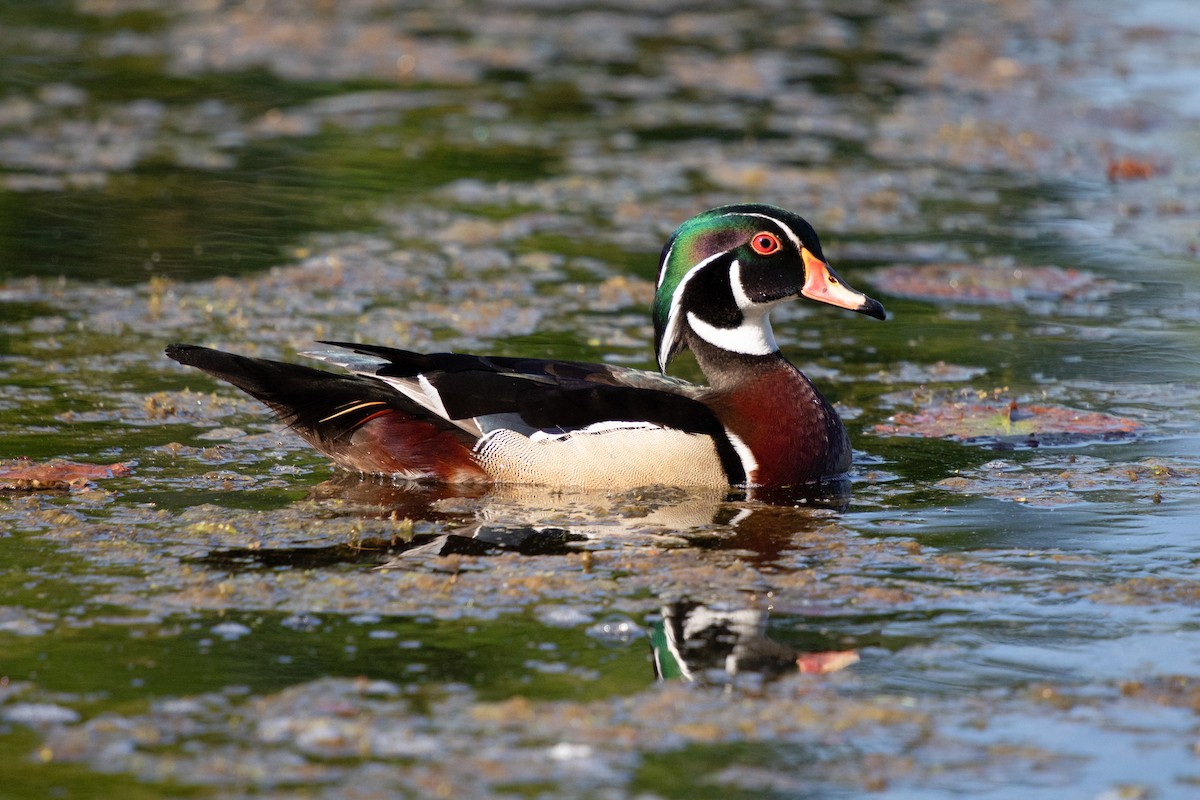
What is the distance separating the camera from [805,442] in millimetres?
7691

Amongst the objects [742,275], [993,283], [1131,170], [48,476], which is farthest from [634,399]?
[1131,170]

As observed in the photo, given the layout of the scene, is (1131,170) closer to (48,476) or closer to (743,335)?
(743,335)

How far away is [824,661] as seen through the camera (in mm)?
5562

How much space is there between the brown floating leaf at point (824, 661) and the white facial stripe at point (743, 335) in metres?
2.60

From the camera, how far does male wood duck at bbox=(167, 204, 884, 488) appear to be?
7.52m

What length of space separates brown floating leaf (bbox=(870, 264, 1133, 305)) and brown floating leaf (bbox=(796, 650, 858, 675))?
17.8ft

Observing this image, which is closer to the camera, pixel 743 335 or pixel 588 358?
pixel 743 335

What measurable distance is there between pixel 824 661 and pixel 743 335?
2718 millimetres

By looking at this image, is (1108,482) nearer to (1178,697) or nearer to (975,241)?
(1178,697)

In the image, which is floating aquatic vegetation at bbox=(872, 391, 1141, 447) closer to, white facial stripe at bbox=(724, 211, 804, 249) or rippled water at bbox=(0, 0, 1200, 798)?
rippled water at bbox=(0, 0, 1200, 798)

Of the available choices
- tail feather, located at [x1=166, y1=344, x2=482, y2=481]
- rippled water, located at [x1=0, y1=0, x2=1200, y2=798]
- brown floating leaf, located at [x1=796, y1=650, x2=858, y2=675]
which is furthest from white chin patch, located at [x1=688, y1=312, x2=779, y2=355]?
brown floating leaf, located at [x1=796, y1=650, x2=858, y2=675]

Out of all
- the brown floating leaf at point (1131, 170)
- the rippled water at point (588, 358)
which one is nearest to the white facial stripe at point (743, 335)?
the rippled water at point (588, 358)

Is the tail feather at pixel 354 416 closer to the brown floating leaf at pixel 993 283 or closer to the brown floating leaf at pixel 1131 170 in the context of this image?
the brown floating leaf at pixel 993 283

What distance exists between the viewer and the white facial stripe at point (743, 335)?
8023mm
